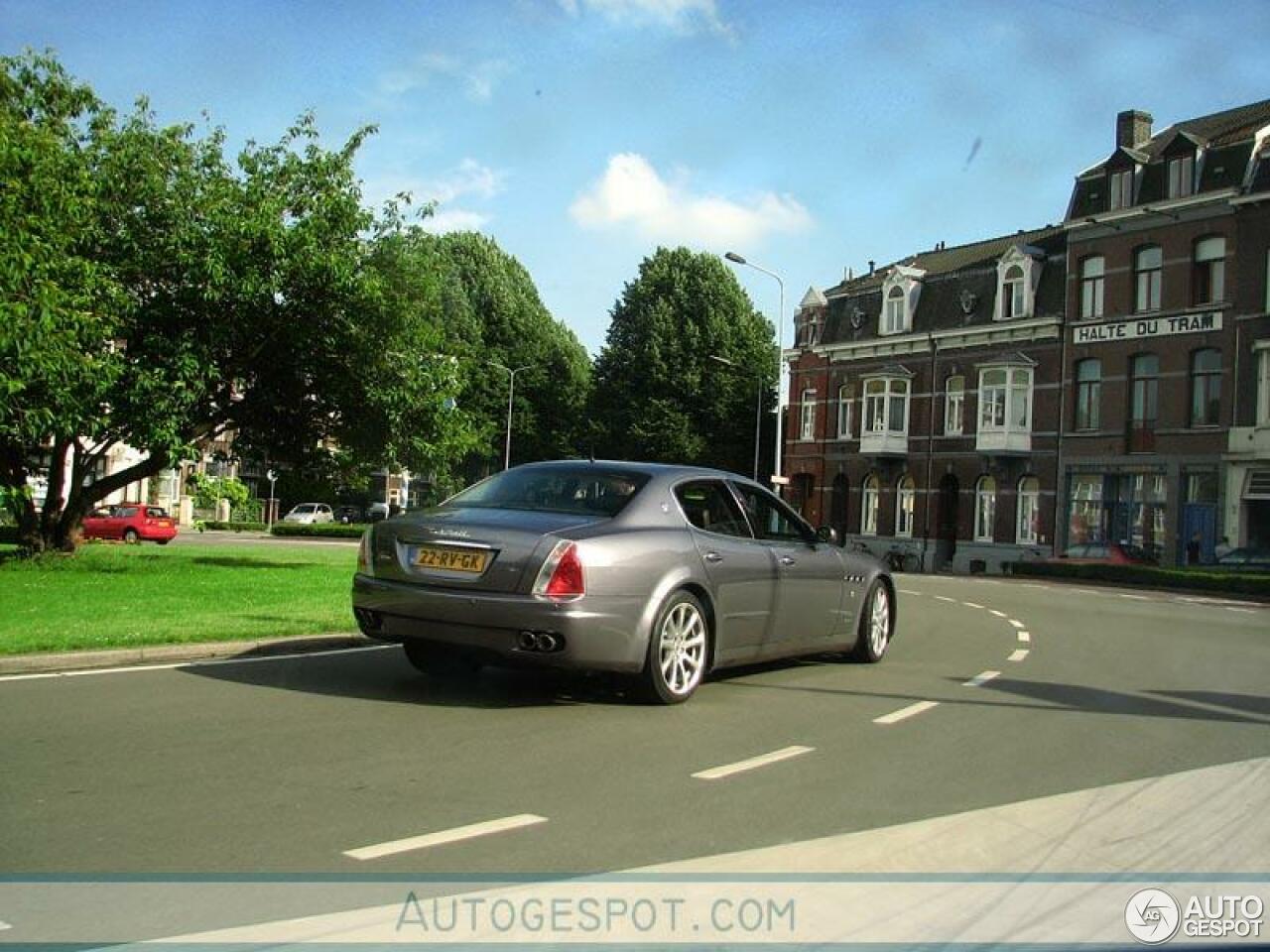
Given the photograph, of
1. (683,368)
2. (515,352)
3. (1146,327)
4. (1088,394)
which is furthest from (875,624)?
(515,352)

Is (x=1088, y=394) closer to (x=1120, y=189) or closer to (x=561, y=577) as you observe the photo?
(x=1120, y=189)

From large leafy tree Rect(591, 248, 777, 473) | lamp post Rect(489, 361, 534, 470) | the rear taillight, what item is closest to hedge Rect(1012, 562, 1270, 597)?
large leafy tree Rect(591, 248, 777, 473)

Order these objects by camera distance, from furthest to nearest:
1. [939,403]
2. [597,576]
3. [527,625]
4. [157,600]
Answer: [939,403] → [157,600] → [597,576] → [527,625]

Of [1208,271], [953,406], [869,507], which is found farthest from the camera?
[869,507]

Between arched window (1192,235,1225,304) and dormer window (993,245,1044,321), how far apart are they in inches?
285

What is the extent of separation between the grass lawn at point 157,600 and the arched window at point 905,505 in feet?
106

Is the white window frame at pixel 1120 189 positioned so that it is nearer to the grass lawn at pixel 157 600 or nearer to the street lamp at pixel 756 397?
the street lamp at pixel 756 397

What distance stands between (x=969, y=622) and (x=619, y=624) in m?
9.97

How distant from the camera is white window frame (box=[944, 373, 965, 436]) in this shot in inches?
1956

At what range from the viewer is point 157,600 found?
47.2ft

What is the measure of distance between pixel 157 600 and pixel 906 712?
31.9ft

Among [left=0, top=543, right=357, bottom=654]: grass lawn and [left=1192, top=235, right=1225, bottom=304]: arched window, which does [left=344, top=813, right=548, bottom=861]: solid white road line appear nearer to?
[left=0, top=543, right=357, bottom=654]: grass lawn

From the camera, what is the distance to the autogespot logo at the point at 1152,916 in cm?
405

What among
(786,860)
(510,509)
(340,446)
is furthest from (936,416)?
(786,860)
